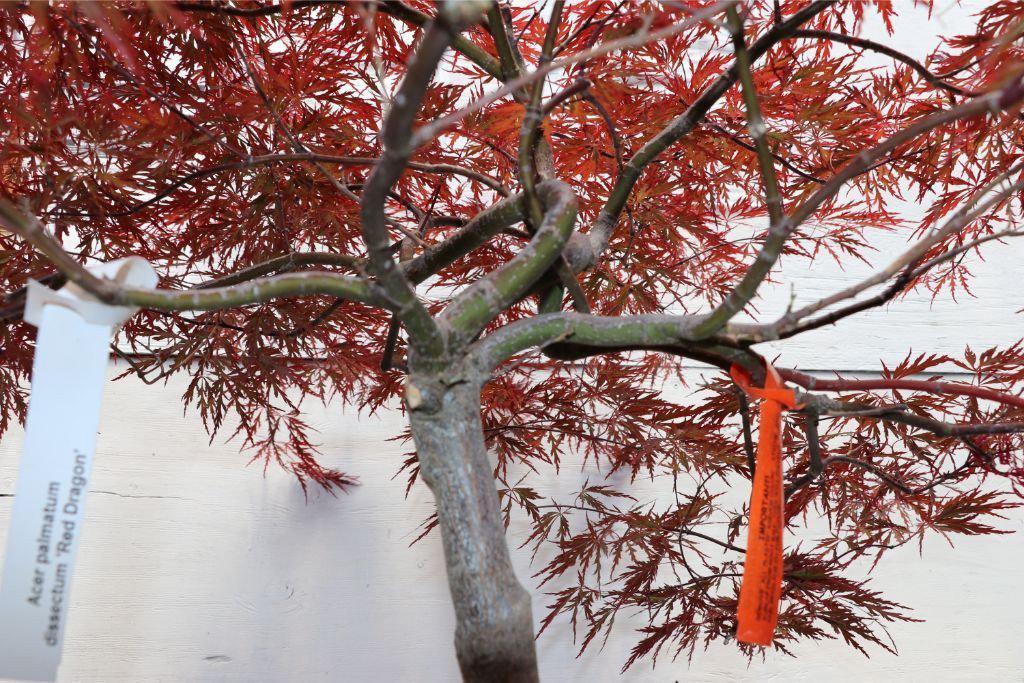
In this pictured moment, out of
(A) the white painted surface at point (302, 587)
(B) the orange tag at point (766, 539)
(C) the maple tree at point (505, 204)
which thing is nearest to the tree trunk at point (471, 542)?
(C) the maple tree at point (505, 204)

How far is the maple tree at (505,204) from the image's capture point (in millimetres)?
447

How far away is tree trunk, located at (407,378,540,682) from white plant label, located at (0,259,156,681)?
166 millimetres

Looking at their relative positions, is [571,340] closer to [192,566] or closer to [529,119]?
[529,119]

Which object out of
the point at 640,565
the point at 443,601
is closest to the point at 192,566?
the point at 443,601

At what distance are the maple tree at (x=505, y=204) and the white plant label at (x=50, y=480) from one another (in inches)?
1.8

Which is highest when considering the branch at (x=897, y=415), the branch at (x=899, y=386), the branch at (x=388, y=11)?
the branch at (x=388, y=11)

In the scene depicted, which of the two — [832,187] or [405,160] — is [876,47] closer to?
[832,187]

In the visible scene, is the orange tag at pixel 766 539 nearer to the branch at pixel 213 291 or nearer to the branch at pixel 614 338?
the branch at pixel 614 338

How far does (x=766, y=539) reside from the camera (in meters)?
0.46

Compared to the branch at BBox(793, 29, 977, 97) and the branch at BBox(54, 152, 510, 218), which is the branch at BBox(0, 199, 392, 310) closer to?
the branch at BBox(54, 152, 510, 218)

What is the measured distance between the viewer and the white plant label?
1.27ft

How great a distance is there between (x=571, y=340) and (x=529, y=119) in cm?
14

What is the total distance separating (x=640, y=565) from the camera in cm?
73

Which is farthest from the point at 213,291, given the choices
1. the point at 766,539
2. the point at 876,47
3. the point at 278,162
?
the point at 876,47
